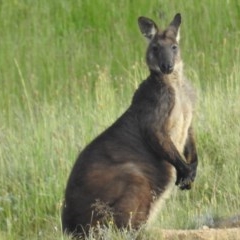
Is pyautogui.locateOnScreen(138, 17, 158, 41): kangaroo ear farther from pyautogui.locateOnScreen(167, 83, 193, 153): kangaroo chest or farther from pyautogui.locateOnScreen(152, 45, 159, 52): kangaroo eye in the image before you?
pyautogui.locateOnScreen(167, 83, 193, 153): kangaroo chest

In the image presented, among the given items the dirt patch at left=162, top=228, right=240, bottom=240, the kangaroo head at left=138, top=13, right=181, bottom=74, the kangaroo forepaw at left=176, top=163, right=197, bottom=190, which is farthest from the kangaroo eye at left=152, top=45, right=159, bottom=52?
the dirt patch at left=162, top=228, right=240, bottom=240

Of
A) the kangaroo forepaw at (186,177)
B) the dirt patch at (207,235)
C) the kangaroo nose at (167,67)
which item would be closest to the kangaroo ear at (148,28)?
the kangaroo nose at (167,67)

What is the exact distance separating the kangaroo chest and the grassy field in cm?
50

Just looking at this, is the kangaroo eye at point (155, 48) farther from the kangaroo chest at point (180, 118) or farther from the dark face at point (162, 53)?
the kangaroo chest at point (180, 118)

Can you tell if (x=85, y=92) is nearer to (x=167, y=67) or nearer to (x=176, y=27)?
(x=176, y=27)

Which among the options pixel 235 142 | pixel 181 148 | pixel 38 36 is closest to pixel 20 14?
pixel 38 36

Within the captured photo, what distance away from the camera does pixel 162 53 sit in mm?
7105

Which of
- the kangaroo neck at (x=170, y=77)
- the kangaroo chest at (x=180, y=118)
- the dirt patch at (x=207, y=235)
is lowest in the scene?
the dirt patch at (x=207, y=235)

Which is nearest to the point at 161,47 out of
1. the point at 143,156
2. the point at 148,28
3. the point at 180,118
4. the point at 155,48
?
the point at 155,48

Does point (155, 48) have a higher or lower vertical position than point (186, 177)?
higher

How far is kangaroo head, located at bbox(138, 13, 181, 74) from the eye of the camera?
708 cm

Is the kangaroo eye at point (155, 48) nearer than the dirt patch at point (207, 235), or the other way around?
the dirt patch at point (207, 235)

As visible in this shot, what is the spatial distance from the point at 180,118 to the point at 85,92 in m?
4.02

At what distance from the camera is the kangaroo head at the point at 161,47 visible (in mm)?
7078
